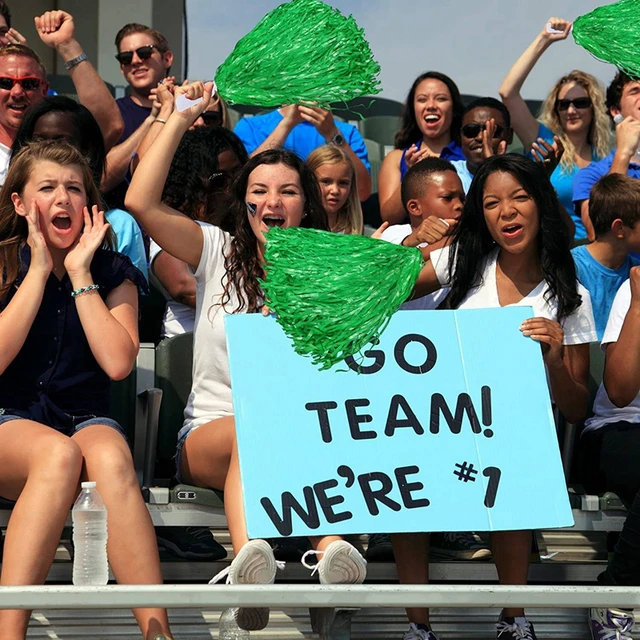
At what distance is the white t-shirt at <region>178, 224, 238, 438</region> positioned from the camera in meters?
3.22

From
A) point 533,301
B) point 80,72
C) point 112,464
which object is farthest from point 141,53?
point 112,464

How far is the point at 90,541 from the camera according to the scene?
8.95 ft

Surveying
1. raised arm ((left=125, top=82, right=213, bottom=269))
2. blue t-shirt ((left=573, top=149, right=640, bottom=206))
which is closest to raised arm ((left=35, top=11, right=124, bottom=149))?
raised arm ((left=125, top=82, right=213, bottom=269))

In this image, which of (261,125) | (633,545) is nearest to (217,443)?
(633,545)

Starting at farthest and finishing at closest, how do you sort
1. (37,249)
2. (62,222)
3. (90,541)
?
(62,222)
(37,249)
(90,541)

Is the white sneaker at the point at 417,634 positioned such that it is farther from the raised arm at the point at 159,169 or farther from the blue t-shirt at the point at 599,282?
the blue t-shirt at the point at 599,282

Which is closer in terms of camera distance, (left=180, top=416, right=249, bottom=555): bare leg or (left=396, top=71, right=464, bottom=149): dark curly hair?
(left=180, top=416, right=249, bottom=555): bare leg

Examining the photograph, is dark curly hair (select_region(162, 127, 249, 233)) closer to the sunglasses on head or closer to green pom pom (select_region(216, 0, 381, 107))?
the sunglasses on head

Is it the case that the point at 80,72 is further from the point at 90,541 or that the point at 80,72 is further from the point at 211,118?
the point at 90,541

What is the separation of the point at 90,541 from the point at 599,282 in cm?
203

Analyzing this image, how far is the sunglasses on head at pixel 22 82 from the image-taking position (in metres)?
4.07

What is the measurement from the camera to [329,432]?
112 inches

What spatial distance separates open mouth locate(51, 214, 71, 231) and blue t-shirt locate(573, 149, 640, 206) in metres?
2.32

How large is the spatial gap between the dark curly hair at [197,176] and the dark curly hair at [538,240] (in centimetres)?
80
